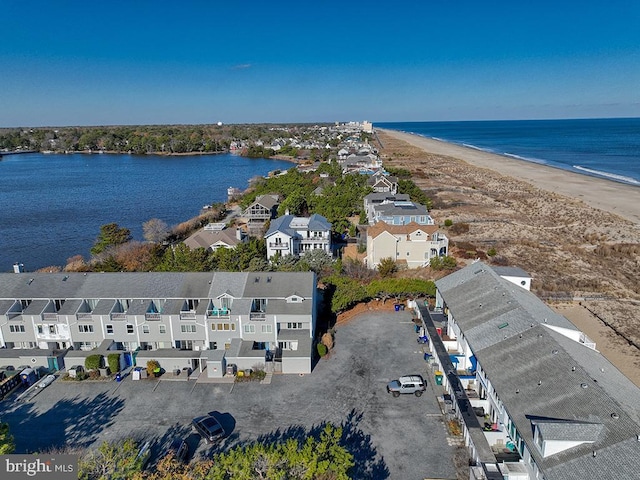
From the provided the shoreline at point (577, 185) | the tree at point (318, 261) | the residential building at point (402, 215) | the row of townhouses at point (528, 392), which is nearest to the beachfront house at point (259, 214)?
the residential building at point (402, 215)

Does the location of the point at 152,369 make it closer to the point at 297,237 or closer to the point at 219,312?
the point at 219,312

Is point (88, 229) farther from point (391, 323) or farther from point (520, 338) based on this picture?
point (520, 338)

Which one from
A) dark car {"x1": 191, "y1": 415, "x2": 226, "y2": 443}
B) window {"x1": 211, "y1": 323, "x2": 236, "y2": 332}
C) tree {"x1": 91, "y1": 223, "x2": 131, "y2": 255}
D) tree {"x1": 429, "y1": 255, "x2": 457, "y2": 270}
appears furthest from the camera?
tree {"x1": 91, "y1": 223, "x2": 131, "y2": 255}

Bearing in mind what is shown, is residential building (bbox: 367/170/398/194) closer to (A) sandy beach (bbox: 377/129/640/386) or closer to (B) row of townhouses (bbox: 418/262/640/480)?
(A) sandy beach (bbox: 377/129/640/386)

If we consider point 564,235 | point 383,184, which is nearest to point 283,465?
point 564,235

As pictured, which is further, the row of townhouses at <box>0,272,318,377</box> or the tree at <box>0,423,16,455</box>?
the row of townhouses at <box>0,272,318,377</box>

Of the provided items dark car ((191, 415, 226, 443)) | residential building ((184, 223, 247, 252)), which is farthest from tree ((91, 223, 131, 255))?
dark car ((191, 415, 226, 443))
